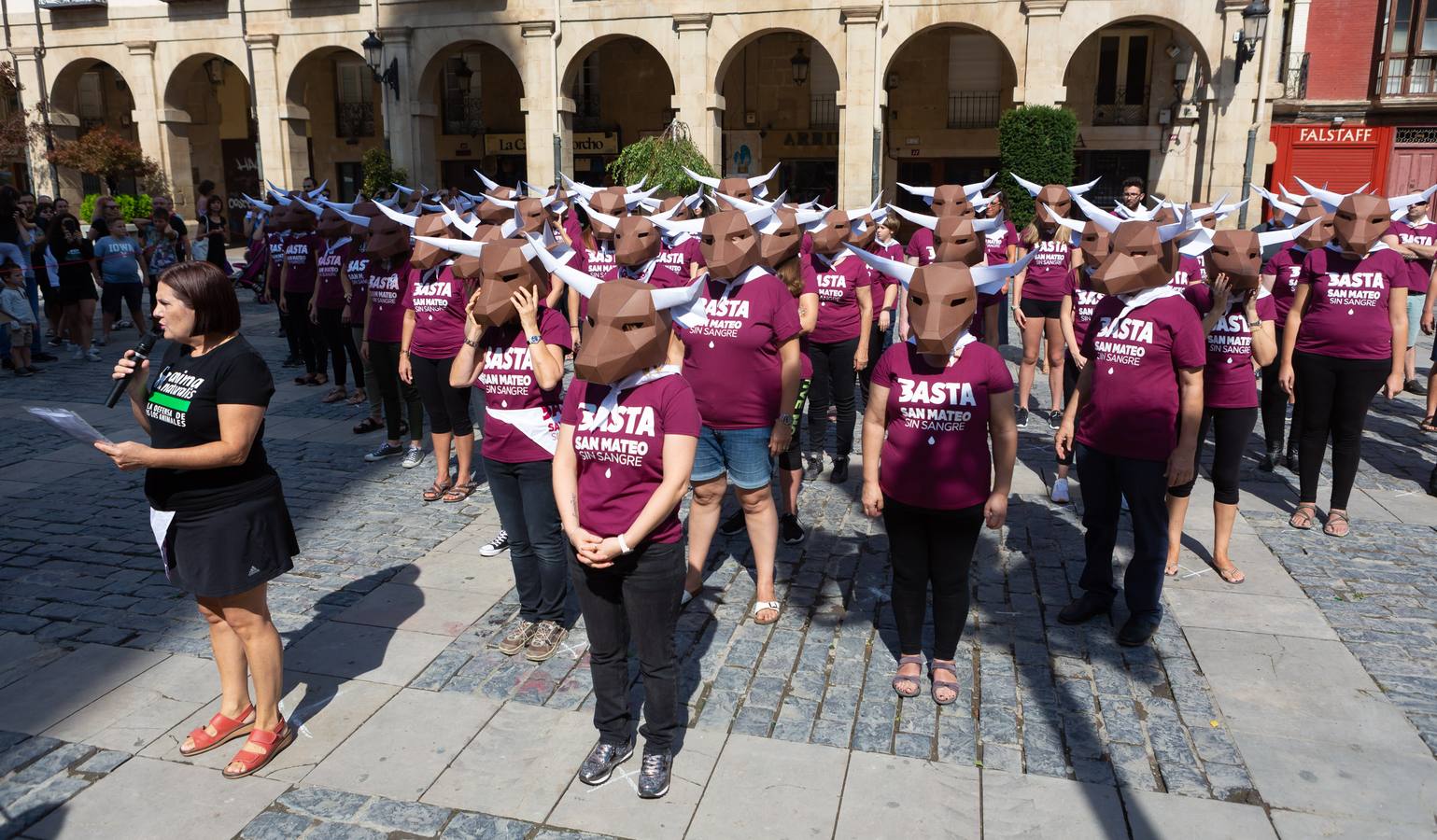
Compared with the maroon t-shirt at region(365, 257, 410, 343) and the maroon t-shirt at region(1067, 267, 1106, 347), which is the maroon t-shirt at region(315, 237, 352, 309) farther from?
the maroon t-shirt at region(1067, 267, 1106, 347)

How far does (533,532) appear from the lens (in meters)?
4.88

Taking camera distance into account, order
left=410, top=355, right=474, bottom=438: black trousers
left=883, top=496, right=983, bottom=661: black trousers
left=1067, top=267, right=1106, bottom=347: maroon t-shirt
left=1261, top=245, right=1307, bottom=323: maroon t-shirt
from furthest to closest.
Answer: left=1261, top=245, right=1307, bottom=323: maroon t-shirt
left=410, top=355, right=474, bottom=438: black trousers
left=1067, top=267, right=1106, bottom=347: maroon t-shirt
left=883, top=496, right=983, bottom=661: black trousers

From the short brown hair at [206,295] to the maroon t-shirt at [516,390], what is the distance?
1274 mm

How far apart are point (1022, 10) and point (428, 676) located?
20.9 m

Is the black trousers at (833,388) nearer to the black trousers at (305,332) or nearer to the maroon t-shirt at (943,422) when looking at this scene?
the maroon t-shirt at (943,422)

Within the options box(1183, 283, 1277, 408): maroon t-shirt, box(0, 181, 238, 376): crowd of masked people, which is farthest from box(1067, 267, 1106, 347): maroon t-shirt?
box(0, 181, 238, 376): crowd of masked people

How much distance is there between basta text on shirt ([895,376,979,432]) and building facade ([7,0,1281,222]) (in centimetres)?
1916

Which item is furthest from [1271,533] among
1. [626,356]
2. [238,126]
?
[238,126]

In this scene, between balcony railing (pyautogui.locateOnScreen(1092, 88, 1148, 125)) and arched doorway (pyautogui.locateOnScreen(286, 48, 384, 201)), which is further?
arched doorway (pyautogui.locateOnScreen(286, 48, 384, 201))

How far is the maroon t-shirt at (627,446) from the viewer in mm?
3625

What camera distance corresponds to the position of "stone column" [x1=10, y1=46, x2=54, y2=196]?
95.0ft

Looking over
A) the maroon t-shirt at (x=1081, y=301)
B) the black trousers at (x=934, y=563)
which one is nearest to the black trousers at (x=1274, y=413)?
the maroon t-shirt at (x=1081, y=301)

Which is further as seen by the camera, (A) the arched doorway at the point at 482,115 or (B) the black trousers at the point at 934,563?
(A) the arched doorway at the point at 482,115

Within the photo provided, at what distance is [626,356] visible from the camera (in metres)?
3.54
